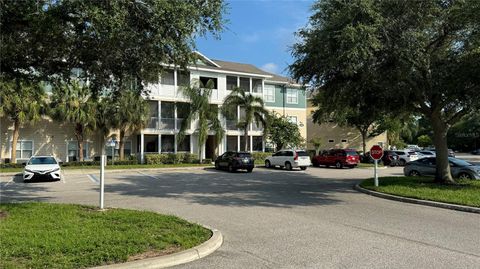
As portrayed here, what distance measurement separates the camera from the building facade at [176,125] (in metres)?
34.8

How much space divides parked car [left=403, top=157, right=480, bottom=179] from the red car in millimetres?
11456

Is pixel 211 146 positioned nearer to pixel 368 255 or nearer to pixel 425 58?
pixel 425 58

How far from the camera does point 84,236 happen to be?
25.4ft

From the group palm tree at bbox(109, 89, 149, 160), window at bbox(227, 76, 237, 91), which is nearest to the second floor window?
window at bbox(227, 76, 237, 91)

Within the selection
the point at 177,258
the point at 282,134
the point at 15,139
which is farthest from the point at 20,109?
the point at 177,258

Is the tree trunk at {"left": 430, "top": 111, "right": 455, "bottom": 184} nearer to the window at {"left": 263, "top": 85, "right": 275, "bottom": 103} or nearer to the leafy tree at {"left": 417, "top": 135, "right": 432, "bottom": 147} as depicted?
the window at {"left": 263, "top": 85, "right": 275, "bottom": 103}

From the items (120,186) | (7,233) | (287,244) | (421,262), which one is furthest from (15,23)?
(120,186)

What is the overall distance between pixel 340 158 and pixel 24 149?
997 inches

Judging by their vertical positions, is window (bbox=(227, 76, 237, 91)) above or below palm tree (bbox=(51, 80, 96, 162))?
above

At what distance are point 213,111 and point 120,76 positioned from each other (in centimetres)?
2617

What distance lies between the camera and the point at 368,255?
7.32 meters

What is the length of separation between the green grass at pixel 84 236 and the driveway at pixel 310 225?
0.85m

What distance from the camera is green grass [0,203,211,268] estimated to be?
6430 mm

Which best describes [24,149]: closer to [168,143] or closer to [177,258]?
[168,143]
